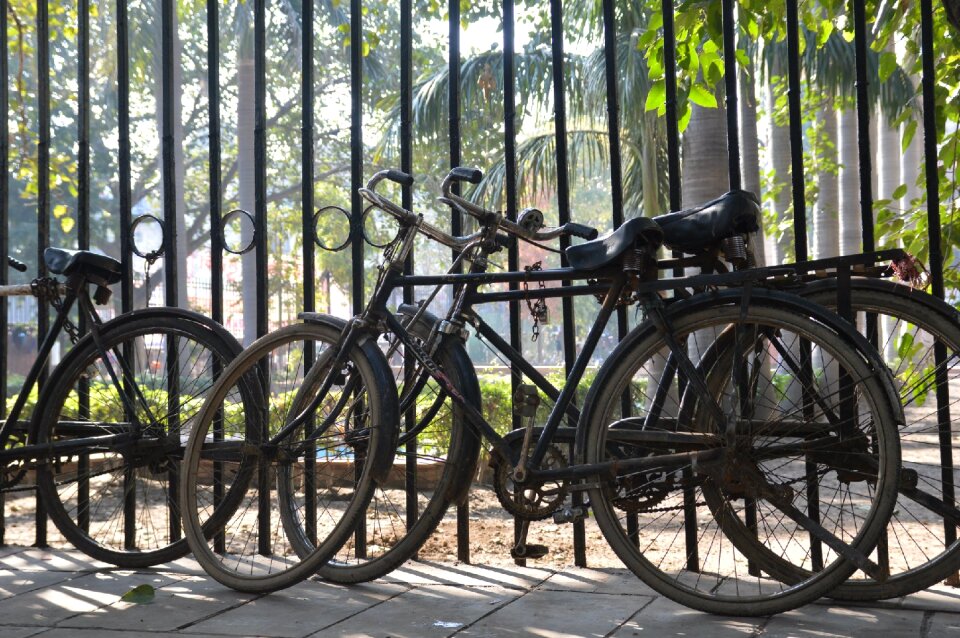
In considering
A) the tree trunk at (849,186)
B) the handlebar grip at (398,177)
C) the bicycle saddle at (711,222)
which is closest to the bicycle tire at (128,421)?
the handlebar grip at (398,177)

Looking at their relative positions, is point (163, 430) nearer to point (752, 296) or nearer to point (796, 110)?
point (752, 296)

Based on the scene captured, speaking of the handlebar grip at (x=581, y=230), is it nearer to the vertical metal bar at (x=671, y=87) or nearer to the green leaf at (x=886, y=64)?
the vertical metal bar at (x=671, y=87)

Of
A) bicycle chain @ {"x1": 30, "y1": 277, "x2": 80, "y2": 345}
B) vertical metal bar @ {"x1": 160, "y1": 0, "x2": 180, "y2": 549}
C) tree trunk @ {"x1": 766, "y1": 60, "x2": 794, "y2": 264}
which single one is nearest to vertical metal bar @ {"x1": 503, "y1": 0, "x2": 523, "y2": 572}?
vertical metal bar @ {"x1": 160, "y1": 0, "x2": 180, "y2": 549}

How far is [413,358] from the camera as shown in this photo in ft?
11.7

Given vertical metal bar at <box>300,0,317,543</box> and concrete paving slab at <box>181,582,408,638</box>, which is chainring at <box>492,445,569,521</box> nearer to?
concrete paving slab at <box>181,582,408,638</box>

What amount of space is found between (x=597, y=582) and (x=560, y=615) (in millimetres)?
438

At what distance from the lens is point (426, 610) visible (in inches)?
129

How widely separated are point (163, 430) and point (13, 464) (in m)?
0.77

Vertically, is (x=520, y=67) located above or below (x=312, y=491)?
above

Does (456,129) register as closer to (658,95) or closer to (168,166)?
(658,95)

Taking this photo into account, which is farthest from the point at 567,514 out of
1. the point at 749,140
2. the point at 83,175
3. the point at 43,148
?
the point at 749,140

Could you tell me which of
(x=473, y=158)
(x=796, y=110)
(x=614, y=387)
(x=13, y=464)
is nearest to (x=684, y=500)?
(x=614, y=387)

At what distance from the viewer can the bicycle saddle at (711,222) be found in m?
A: 2.98

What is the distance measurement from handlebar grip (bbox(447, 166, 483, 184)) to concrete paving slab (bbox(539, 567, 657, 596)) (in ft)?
4.75
